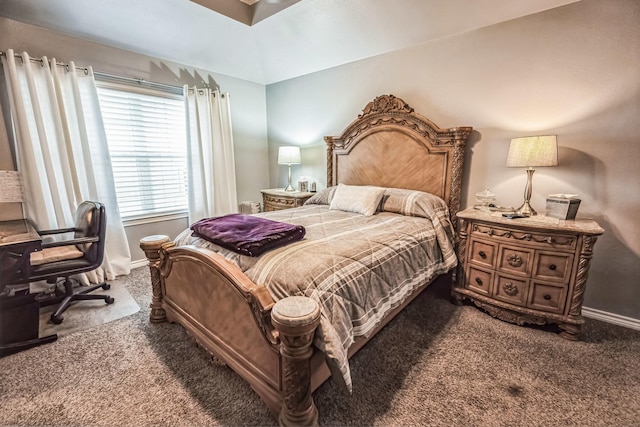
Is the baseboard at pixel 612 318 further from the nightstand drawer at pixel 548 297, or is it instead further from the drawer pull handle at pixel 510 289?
the drawer pull handle at pixel 510 289

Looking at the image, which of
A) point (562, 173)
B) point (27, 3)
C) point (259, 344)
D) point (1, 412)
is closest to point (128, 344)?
point (1, 412)

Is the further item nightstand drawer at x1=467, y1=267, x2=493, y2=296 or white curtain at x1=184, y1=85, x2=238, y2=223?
white curtain at x1=184, y1=85, x2=238, y2=223

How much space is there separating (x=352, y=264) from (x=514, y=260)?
1.48 m

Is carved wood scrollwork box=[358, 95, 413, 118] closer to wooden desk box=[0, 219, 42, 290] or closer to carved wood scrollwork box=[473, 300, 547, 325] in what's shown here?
carved wood scrollwork box=[473, 300, 547, 325]

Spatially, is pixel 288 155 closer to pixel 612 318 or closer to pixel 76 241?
pixel 76 241

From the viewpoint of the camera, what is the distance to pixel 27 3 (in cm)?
251

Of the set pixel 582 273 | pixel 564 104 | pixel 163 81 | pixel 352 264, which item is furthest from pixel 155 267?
pixel 564 104

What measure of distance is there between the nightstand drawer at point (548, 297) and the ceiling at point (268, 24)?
2.20m

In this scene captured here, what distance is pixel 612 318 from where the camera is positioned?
2.33 m

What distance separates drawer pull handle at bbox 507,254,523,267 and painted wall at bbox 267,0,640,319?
2.13 ft

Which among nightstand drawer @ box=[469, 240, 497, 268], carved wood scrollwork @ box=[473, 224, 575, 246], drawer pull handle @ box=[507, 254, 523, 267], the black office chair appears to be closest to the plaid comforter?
nightstand drawer @ box=[469, 240, 497, 268]

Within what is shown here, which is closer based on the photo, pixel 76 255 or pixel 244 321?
pixel 244 321

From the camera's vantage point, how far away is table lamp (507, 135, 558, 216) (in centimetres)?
218

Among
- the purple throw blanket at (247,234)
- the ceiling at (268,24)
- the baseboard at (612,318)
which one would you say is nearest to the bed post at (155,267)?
the purple throw blanket at (247,234)
